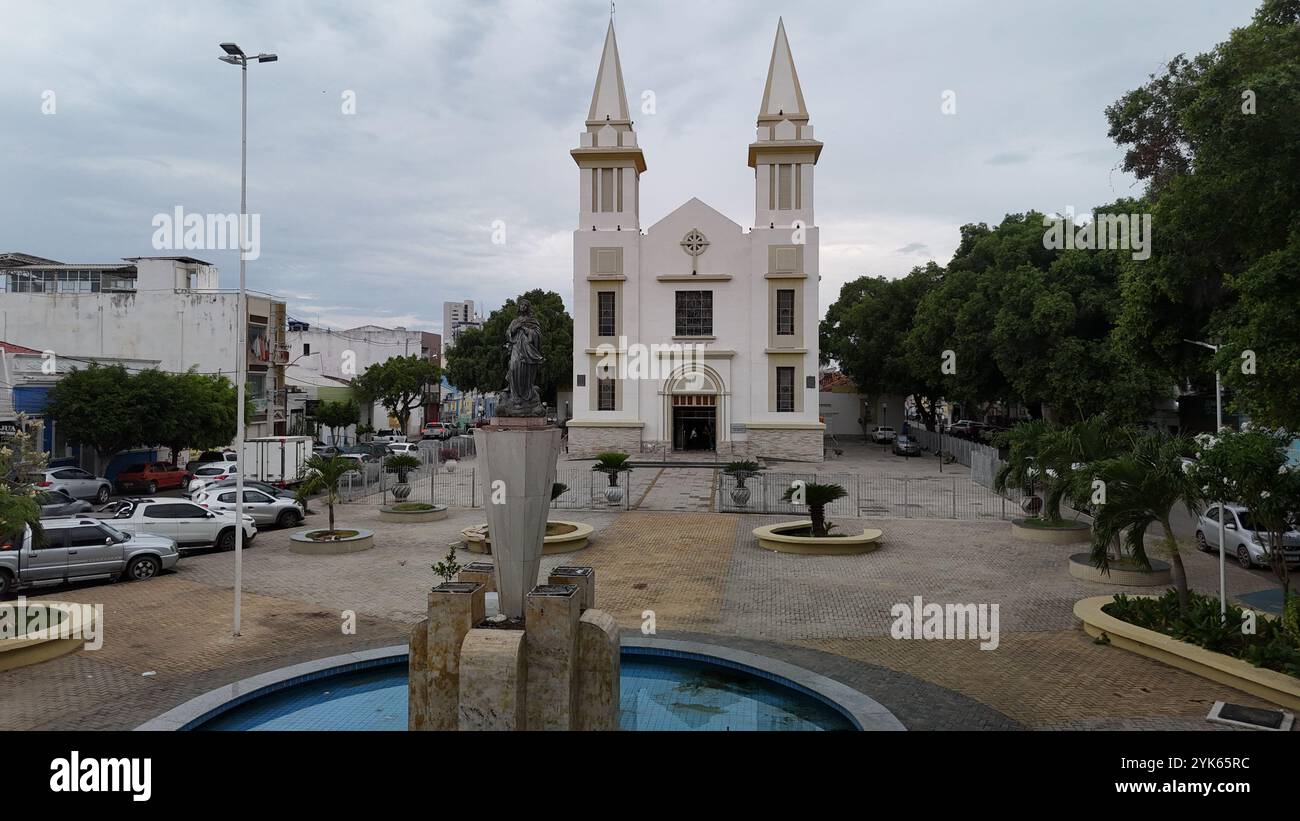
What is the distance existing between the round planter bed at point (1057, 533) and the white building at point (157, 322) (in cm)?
3320

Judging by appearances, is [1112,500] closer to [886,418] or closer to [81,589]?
[81,589]

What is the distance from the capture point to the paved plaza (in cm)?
945

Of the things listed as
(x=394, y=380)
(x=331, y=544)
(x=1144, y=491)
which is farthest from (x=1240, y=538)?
(x=394, y=380)

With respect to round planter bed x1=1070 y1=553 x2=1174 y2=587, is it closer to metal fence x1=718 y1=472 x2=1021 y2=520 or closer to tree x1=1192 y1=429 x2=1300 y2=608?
tree x1=1192 y1=429 x2=1300 y2=608

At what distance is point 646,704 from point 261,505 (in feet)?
51.6

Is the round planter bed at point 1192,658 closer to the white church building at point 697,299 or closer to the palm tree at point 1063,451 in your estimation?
the palm tree at point 1063,451

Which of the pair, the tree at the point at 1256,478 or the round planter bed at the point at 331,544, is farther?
the round planter bed at the point at 331,544

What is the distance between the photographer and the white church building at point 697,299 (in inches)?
1615

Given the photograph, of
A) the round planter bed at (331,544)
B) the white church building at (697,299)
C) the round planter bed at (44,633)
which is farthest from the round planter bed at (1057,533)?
the white church building at (697,299)

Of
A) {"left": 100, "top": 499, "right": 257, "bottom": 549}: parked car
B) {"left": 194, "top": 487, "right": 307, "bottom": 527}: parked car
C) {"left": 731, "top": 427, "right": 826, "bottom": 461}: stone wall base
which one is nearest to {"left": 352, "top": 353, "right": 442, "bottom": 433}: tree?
{"left": 731, "top": 427, "right": 826, "bottom": 461}: stone wall base

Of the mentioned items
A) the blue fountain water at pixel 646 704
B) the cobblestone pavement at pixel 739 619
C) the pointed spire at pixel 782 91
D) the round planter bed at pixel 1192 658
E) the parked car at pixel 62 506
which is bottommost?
the blue fountain water at pixel 646 704

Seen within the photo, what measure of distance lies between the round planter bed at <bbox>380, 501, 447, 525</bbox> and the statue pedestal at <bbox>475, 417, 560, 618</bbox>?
14.3 meters

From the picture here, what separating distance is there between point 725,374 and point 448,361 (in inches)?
957
